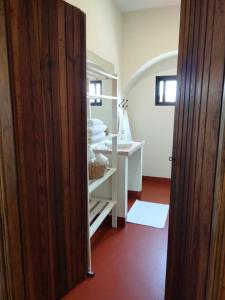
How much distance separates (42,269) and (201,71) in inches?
59.7

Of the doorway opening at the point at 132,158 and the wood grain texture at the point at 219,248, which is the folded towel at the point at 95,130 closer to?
the doorway opening at the point at 132,158

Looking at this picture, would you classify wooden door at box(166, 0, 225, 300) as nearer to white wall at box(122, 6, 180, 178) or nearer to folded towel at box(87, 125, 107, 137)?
folded towel at box(87, 125, 107, 137)

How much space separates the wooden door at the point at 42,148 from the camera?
1158mm

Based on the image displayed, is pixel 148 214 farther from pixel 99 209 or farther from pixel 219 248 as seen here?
pixel 219 248

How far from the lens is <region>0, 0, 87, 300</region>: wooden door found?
1158 mm

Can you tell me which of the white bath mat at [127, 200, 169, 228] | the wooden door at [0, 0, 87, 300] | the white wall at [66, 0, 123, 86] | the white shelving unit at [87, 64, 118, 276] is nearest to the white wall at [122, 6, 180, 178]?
the white wall at [66, 0, 123, 86]

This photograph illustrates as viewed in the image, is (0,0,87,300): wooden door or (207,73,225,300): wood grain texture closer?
(207,73,225,300): wood grain texture

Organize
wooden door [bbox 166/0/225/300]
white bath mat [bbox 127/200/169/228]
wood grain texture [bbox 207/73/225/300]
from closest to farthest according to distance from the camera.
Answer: wood grain texture [bbox 207/73/225/300] < wooden door [bbox 166/0/225/300] < white bath mat [bbox 127/200/169/228]

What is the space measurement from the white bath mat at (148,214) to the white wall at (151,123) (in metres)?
0.99

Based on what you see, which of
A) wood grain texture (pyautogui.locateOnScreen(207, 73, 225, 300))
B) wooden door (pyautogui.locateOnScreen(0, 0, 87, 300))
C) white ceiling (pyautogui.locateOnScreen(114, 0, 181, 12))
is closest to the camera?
wood grain texture (pyautogui.locateOnScreen(207, 73, 225, 300))

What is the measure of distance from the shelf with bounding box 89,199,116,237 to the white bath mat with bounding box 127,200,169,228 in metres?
0.46

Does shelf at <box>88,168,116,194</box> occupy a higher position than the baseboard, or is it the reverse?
shelf at <box>88,168,116,194</box>

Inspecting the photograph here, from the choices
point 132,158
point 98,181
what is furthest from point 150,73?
point 98,181

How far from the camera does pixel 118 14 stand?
10.6 ft
